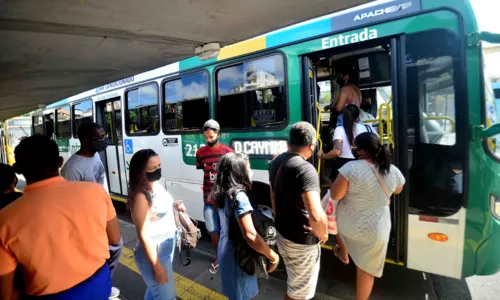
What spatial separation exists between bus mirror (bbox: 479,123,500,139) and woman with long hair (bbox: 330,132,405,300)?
0.78 meters

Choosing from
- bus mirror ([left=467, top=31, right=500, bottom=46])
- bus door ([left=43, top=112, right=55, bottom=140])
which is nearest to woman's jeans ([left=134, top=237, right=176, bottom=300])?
bus mirror ([left=467, top=31, right=500, bottom=46])

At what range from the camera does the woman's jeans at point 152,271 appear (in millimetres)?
2133

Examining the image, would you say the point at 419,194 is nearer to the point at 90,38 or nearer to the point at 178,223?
the point at 178,223

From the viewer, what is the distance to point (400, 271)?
356 cm

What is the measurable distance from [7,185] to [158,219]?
3.75 ft

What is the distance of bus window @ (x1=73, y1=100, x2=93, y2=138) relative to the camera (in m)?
6.79

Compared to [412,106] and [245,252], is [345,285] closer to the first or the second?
[245,252]

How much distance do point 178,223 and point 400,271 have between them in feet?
9.13

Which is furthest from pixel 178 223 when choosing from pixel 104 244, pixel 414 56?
pixel 414 56

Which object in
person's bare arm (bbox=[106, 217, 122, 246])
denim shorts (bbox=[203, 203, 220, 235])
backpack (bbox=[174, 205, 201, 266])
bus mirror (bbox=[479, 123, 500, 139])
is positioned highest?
bus mirror (bbox=[479, 123, 500, 139])

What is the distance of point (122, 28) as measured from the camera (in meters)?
1.86

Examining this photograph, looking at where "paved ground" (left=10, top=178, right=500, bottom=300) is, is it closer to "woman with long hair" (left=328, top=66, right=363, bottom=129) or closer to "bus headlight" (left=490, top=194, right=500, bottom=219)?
"bus headlight" (left=490, top=194, right=500, bottom=219)

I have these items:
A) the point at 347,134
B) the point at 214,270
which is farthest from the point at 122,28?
the point at 214,270

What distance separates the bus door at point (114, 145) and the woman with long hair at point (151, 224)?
4.17 metres
